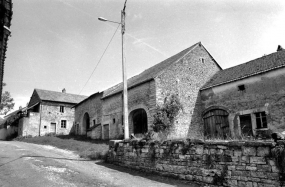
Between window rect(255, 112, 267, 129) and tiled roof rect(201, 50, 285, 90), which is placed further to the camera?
tiled roof rect(201, 50, 285, 90)

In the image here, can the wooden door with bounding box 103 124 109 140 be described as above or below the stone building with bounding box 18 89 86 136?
below

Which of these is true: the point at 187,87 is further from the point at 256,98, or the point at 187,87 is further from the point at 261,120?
the point at 261,120

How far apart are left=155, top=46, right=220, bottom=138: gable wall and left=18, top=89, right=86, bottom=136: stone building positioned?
1913cm

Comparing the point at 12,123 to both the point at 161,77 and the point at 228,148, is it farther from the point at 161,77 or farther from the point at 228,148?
the point at 228,148

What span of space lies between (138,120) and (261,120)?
29.0ft

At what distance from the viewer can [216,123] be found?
49.1 feet

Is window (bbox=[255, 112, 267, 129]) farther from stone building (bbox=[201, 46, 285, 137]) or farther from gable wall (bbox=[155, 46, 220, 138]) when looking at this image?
gable wall (bbox=[155, 46, 220, 138])

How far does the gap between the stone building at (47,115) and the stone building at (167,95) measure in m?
11.6

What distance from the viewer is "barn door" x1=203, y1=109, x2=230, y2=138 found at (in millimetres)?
14445

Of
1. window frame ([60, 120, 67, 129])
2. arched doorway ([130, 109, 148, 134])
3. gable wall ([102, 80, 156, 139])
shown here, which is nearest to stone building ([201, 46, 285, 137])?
gable wall ([102, 80, 156, 139])

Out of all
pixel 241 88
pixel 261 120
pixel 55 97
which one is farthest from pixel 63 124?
pixel 261 120

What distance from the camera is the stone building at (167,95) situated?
48.1 feet

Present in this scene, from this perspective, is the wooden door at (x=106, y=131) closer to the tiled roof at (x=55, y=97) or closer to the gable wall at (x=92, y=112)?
the gable wall at (x=92, y=112)

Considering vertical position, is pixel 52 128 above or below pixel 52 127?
below
